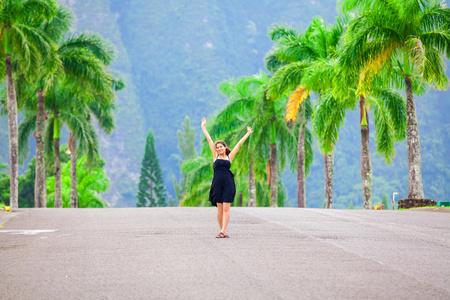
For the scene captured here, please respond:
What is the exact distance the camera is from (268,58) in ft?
130

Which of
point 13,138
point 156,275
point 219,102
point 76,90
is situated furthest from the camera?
point 219,102

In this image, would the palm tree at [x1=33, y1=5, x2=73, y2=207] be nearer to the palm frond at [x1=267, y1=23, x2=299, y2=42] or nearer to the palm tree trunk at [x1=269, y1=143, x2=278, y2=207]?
the palm frond at [x1=267, y1=23, x2=299, y2=42]

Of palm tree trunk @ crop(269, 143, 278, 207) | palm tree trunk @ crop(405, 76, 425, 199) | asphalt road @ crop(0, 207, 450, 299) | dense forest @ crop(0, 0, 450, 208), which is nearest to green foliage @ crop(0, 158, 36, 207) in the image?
palm tree trunk @ crop(269, 143, 278, 207)

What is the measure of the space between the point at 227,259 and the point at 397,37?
15.6 metres

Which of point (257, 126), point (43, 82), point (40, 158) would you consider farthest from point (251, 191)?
point (43, 82)

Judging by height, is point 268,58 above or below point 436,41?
above

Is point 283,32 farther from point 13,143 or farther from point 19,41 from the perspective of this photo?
point 13,143

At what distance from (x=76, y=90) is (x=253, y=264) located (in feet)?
82.5

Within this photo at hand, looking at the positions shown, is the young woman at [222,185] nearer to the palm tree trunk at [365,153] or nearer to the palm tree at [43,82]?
the palm tree trunk at [365,153]

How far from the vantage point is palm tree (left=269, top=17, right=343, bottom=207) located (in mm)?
29484

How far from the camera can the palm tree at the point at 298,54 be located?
96.7 ft

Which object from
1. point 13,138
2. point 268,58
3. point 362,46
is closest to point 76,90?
point 13,138

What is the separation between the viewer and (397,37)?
2183 centimetres

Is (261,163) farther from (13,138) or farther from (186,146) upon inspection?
(186,146)
